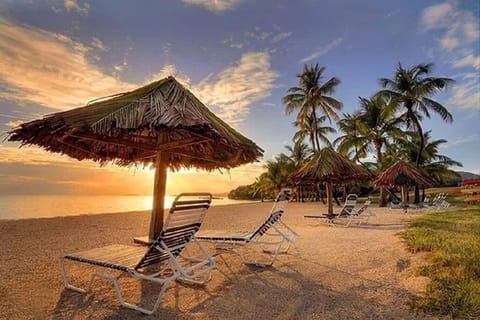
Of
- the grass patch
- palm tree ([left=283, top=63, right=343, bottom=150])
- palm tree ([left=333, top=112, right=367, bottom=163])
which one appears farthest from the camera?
palm tree ([left=283, top=63, right=343, bottom=150])

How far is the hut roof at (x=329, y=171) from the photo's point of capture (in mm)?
10711

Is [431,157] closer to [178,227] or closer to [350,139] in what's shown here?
[350,139]

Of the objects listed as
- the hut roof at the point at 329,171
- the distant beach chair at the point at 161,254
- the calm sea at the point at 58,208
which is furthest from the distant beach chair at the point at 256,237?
the calm sea at the point at 58,208

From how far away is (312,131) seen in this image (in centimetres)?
2506

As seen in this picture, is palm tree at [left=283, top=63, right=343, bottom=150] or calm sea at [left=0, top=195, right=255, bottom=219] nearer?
calm sea at [left=0, top=195, right=255, bottom=219]

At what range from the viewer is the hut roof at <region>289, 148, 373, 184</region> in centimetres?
1071

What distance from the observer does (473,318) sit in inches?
99.8

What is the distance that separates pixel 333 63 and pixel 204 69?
4.49m

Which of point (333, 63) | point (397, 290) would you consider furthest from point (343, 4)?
point (397, 290)

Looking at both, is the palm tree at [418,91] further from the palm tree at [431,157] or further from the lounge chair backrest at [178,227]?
the lounge chair backrest at [178,227]

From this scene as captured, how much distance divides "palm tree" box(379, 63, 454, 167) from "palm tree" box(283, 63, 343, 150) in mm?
4082

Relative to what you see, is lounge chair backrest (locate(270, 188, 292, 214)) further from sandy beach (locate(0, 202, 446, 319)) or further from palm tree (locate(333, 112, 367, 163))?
palm tree (locate(333, 112, 367, 163))

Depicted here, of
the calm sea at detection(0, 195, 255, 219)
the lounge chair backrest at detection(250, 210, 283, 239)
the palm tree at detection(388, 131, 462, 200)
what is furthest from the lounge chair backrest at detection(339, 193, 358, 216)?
the palm tree at detection(388, 131, 462, 200)

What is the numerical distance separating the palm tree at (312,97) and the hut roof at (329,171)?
12.4 meters
